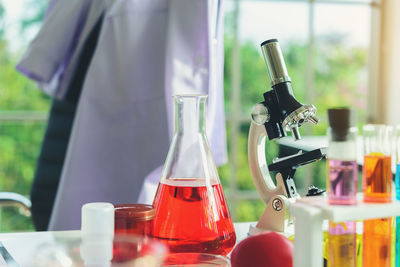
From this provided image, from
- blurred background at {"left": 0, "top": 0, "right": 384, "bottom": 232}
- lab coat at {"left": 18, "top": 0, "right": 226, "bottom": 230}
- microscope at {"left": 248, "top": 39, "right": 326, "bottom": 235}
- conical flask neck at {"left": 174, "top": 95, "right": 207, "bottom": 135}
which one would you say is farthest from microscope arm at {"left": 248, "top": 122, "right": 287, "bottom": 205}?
blurred background at {"left": 0, "top": 0, "right": 384, "bottom": 232}

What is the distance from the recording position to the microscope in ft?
2.12

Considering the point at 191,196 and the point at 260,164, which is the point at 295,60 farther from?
the point at 191,196

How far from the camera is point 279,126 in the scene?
2.21ft

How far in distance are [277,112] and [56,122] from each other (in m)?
0.81

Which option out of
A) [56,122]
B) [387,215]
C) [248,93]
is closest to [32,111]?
[248,93]

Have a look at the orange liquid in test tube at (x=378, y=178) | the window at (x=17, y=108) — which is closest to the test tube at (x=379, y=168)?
the orange liquid in test tube at (x=378, y=178)

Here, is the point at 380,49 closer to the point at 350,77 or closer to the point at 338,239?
the point at 350,77

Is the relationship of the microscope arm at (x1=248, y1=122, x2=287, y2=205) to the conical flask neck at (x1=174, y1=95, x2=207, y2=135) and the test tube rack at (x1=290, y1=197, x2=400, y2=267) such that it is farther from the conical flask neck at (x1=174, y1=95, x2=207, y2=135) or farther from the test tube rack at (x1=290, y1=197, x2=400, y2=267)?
the test tube rack at (x1=290, y1=197, x2=400, y2=267)

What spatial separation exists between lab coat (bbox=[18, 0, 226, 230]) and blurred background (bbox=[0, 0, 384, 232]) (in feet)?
5.15

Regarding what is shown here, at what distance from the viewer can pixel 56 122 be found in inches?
52.9

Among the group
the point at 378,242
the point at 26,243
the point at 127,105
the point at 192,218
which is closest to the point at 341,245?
the point at 378,242

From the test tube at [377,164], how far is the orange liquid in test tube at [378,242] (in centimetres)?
4

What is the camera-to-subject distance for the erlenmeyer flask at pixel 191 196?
62cm

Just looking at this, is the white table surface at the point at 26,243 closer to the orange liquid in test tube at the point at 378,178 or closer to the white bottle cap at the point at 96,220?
the white bottle cap at the point at 96,220
